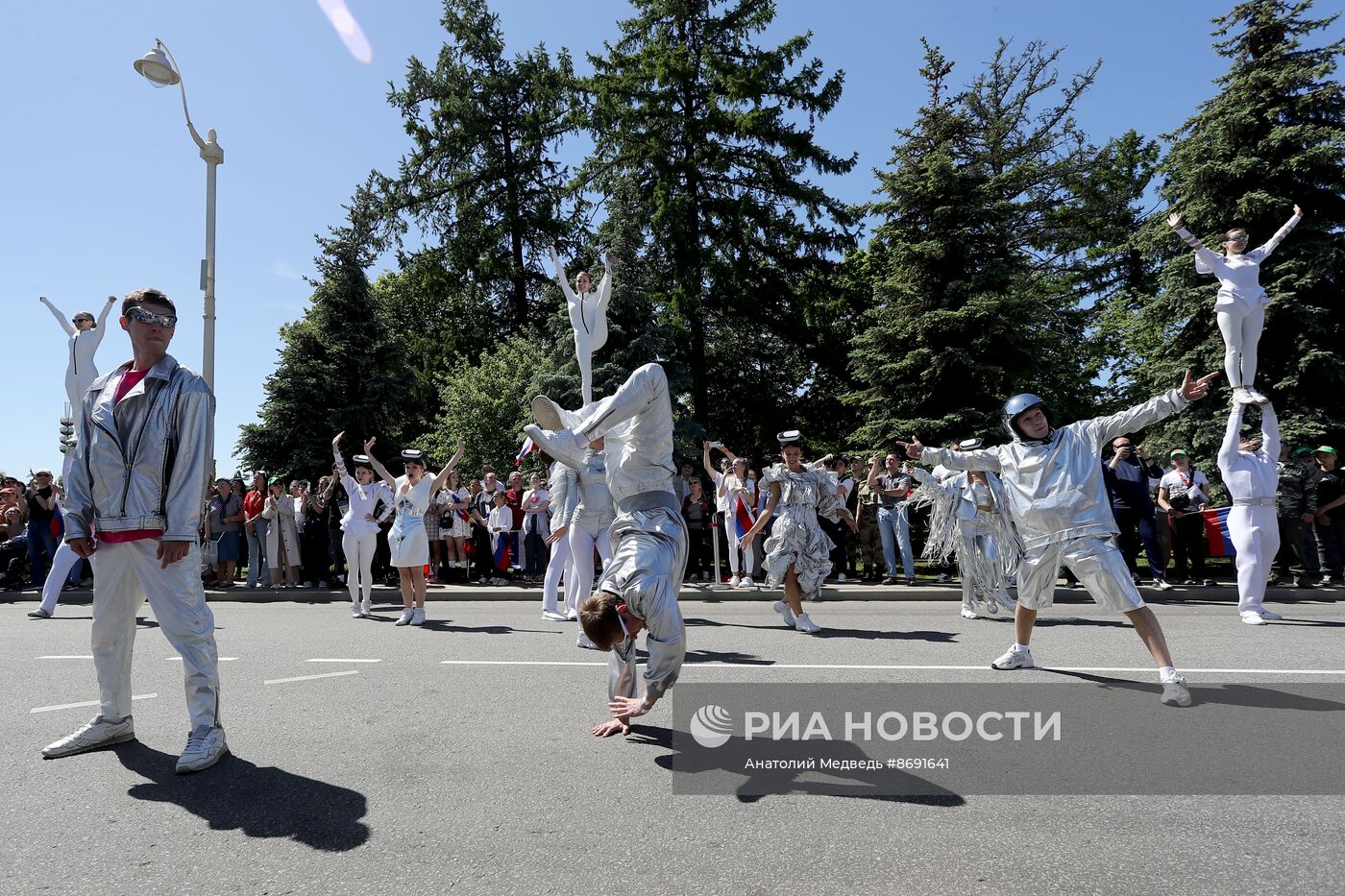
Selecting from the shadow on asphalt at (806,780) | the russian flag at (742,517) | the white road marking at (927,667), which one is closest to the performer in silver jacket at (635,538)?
the shadow on asphalt at (806,780)

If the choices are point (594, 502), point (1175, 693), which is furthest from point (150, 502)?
point (1175, 693)

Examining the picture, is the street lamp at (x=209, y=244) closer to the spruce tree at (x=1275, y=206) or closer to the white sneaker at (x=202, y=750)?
the white sneaker at (x=202, y=750)

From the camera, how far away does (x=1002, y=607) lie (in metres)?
10.0

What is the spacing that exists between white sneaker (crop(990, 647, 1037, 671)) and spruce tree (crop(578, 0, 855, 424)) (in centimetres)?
1808

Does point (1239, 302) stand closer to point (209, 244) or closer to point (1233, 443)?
point (1233, 443)

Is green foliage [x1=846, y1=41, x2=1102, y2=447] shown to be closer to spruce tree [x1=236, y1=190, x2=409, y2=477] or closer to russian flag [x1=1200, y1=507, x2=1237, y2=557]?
russian flag [x1=1200, y1=507, x2=1237, y2=557]

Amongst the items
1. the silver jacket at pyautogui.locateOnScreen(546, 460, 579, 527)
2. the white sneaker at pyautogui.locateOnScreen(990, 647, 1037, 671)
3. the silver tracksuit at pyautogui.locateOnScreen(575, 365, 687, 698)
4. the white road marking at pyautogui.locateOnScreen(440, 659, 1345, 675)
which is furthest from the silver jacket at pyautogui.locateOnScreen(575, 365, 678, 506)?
the silver jacket at pyautogui.locateOnScreen(546, 460, 579, 527)

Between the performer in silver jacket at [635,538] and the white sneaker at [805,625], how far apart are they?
4171mm

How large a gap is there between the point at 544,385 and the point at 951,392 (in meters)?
10.5

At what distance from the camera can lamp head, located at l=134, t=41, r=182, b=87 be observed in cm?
1186

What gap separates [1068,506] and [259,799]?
5.14 metres

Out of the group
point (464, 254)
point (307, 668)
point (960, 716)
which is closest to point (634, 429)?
point (960, 716)

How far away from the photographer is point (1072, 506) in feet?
19.3

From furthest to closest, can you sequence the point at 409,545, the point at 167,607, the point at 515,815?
the point at 409,545, the point at 167,607, the point at 515,815
